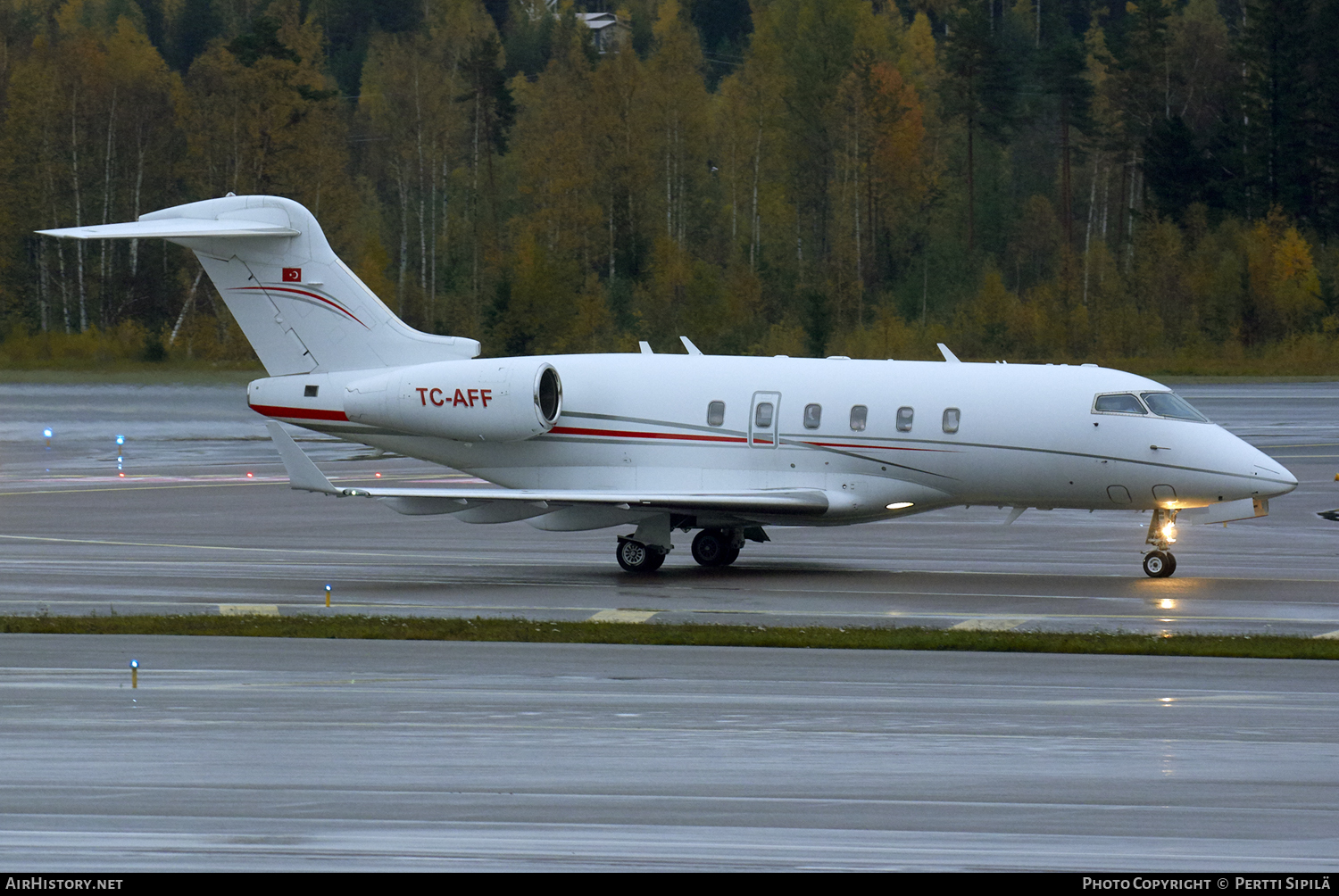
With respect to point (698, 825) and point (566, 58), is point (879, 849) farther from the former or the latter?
point (566, 58)

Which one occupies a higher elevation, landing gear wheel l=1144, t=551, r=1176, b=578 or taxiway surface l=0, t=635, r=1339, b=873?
taxiway surface l=0, t=635, r=1339, b=873

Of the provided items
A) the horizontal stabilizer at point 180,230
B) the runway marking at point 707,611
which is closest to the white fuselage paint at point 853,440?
the horizontal stabilizer at point 180,230

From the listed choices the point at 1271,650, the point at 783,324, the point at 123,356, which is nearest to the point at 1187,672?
the point at 1271,650

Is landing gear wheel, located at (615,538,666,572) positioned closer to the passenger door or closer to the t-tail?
the passenger door

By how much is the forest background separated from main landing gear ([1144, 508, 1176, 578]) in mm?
40930

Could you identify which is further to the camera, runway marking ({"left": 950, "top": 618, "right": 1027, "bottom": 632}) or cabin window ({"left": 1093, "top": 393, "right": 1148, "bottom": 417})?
cabin window ({"left": 1093, "top": 393, "right": 1148, "bottom": 417})

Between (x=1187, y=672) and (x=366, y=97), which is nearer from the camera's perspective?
(x=1187, y=672)

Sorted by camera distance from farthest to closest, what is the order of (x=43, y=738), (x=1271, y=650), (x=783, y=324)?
1. (x=783, y=324)
2. (x=1271, y=650)
3. (x=43, y=738)

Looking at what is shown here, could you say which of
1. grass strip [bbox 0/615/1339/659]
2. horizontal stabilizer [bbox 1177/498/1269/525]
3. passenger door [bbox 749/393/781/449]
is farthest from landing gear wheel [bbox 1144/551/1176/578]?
passenger door [bbox 749/393/781/449]

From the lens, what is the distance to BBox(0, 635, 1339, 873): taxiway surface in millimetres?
9312

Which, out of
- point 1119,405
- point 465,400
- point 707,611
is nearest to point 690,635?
point 707,611

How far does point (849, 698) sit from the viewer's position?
44.9 ft

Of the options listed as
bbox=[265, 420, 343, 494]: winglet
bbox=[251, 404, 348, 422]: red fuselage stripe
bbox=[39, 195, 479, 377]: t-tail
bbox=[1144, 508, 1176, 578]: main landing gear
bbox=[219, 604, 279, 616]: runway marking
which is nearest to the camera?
bbox=[219, 604, 279, 616]: runway marking

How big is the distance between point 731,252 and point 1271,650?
6655 centimetres
